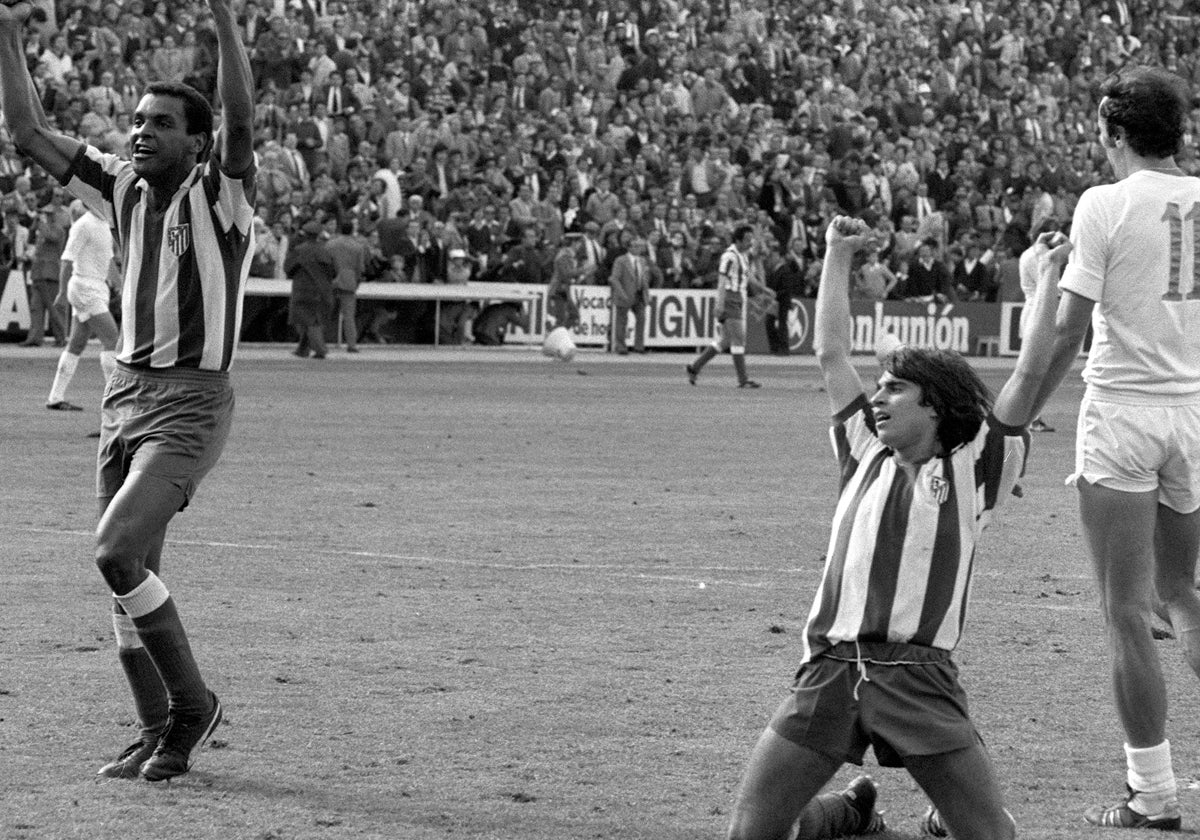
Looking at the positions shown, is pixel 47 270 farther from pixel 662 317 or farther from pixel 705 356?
pixel 662 317

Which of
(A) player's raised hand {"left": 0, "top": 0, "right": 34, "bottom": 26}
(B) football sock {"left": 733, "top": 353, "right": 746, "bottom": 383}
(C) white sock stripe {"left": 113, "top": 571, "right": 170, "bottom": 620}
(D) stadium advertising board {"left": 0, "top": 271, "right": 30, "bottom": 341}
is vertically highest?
(A) player's raised hand {"left": 0, "top": 0, "right": 34, "bottom": 26}

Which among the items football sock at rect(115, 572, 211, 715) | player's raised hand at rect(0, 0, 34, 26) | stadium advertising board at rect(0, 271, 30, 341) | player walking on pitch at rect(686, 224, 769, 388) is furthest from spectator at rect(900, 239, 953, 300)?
football sock at rect(115, 572, 211, 715)

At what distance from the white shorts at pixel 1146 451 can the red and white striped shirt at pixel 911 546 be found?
3.22ft

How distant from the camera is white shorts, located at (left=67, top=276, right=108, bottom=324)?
1855 centimetres

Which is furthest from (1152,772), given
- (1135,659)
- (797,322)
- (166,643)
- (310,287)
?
(797,322)

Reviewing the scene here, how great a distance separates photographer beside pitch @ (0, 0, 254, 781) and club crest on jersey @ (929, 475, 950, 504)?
2.55 meters

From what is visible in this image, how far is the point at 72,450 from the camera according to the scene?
16.9m

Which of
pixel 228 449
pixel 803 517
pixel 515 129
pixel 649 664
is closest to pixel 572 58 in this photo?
pixel 515 129

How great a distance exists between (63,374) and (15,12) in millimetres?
13697

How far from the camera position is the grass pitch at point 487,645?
6203 millimetres

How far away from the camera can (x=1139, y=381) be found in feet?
20.1

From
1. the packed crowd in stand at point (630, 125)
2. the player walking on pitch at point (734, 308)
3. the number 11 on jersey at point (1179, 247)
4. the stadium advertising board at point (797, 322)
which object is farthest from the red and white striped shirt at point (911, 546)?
the stadium advertising board at point (797, 322)

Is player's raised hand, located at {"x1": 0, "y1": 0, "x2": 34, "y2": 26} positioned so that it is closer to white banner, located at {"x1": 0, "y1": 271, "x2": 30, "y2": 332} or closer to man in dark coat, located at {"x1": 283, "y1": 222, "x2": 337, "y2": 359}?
man in dark coat, located at {"x1": 283, "y1": 222, "x2": 337, "y2": 359}

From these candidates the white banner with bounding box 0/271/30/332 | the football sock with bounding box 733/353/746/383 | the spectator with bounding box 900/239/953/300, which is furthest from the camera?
the spectator with bounding box 900/239/953/300
